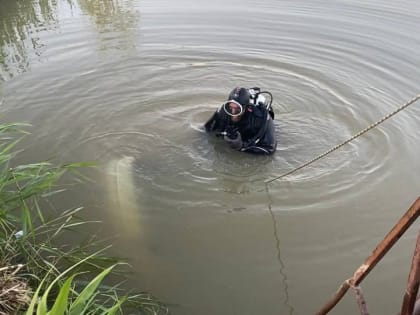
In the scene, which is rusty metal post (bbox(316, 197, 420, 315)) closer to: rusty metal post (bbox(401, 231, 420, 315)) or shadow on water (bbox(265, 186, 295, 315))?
rusty metal post (bbox(401, 231, 420, 315))

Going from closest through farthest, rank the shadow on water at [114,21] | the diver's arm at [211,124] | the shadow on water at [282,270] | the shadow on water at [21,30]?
the shadow on water at [282,270] < the diver's arm at [211,124] < the shadow on water at [21,30] < the shadow on water at [114,21]

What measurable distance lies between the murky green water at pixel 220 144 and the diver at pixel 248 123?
0.53 ft

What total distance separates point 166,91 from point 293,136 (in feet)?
6.37

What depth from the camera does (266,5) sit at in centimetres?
858

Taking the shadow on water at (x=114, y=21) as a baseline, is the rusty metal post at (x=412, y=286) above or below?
above

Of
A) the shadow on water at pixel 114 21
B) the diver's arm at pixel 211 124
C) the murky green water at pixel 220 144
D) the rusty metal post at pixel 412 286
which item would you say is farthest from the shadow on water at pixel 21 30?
the rusty metal post at pixel 412 286

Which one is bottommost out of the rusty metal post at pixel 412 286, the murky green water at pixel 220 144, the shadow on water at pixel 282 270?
the shadow on water at pixel 282 270

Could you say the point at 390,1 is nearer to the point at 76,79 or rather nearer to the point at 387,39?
the point at 387,39

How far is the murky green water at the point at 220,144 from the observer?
343cm

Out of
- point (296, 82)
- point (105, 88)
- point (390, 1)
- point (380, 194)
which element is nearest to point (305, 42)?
point (296, 82)

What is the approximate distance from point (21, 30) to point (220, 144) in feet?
16.3

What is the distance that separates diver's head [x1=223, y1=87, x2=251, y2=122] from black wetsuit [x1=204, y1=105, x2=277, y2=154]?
0.32 feet

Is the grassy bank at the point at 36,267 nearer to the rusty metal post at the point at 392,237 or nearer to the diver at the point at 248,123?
the rusty metal post at the point at 392,237

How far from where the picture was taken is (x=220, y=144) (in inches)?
197
